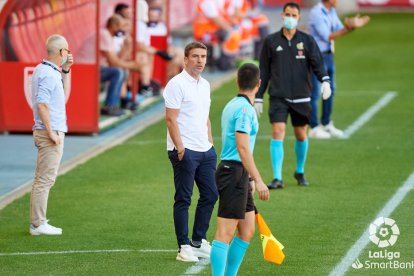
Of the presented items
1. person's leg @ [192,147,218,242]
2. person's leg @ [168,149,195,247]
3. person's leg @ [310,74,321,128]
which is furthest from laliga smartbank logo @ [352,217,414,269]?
person's leg @ [310,74,321,128]

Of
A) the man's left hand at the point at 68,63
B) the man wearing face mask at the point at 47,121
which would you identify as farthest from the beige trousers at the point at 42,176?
the man's left hand at the point at 68,63

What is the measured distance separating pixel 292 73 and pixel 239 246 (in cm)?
547

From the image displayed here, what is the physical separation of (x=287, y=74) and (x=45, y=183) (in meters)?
4.04

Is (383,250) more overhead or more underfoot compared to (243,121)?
Result: more underfoot

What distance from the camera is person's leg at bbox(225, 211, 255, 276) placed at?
398 inches

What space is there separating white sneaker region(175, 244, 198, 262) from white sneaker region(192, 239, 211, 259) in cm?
13

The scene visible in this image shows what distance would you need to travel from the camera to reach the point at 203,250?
37.6 ft

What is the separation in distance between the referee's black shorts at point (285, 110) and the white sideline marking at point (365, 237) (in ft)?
5.02

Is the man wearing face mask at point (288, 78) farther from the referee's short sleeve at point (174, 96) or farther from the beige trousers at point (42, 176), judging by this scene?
the referee's short sleeve at point (174, 96)

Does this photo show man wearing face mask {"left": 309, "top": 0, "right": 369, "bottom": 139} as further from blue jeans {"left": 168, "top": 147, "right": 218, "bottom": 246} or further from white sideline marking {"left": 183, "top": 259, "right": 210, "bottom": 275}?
white sideline marking {"left": 183, "top": 259, "right": 210, "bottom": 275}

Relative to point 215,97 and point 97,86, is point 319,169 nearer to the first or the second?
point 97,86

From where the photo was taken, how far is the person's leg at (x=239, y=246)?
33.1ft

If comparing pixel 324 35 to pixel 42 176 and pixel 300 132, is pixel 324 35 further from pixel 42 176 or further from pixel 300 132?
pixel 42 176

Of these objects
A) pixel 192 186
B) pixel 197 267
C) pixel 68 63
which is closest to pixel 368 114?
pixel 68 63
